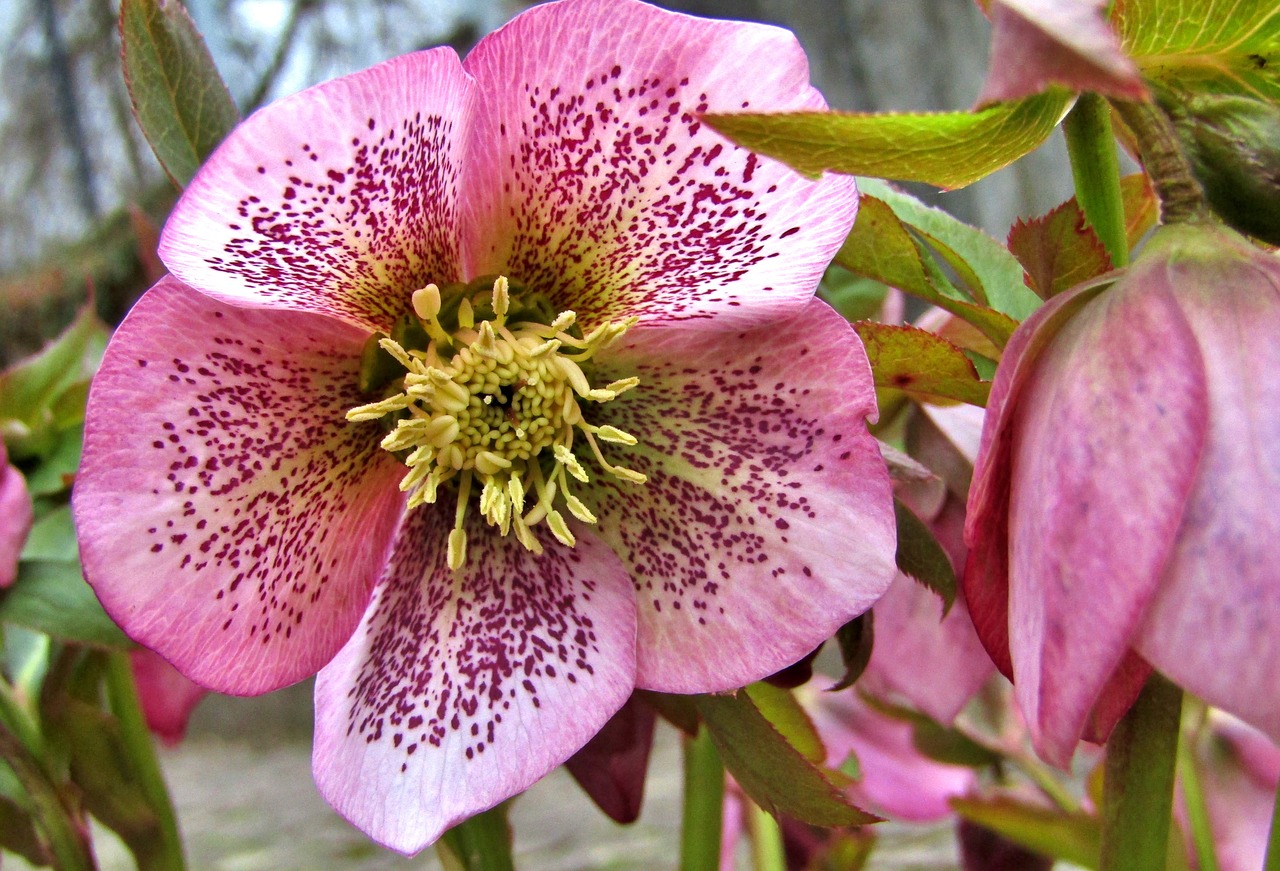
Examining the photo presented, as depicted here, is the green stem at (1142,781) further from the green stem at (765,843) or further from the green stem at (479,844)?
the green stem at (765,843)

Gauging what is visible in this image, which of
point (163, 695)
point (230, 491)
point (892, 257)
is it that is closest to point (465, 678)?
point (230, 491)

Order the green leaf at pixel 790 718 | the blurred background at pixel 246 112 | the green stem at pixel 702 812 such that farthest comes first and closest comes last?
the blurred background at pixel 246 112 → the green stem at pixel 702 812 → the green leaf at pixel 790 718

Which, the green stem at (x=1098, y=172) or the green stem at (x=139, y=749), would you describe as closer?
the green stem at (x=1098, y=172)

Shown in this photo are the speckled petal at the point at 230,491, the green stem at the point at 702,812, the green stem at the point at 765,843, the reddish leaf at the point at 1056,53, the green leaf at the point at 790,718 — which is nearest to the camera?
the reddish leaf at the point at 1056,53

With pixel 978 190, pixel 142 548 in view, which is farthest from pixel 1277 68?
pixel 978 190

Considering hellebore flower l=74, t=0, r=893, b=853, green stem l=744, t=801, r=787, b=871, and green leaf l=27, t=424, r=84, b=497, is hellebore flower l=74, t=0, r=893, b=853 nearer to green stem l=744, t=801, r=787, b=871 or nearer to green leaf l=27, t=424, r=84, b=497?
green leaf l=27, t=424, r=84, b=497

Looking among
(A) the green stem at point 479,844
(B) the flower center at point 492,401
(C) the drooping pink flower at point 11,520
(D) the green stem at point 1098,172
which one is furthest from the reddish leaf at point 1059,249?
(C) the drooping pink flower at point 11,520
